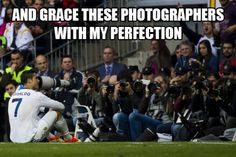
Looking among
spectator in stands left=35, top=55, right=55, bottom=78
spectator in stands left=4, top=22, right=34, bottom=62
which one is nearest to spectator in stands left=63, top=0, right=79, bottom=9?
spectator in stands left=4, top=22, right=34, bottom=62

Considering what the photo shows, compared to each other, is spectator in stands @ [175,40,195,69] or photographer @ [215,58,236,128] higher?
spectator in stands @ [175,40,195,69]

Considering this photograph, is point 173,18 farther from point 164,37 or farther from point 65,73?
point 65,73

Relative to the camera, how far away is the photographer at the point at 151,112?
20562mm

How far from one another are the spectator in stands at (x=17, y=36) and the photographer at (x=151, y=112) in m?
5.25

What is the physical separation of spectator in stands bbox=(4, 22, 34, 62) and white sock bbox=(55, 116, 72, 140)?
552 cm

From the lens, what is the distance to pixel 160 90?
819 inches

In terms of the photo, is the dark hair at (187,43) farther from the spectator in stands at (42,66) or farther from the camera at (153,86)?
the spectator in stands at (42,66)

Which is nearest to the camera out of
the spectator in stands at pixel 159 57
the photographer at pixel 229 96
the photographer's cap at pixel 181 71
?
the photographer at pixel 229 96

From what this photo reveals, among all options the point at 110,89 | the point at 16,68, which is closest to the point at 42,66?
the point at 16,68

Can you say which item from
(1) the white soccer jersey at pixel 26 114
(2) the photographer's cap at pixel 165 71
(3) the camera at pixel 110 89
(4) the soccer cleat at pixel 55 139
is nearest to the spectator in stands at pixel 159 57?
(2) the photographer's cap at pixel 165 71

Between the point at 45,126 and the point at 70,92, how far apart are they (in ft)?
8.46

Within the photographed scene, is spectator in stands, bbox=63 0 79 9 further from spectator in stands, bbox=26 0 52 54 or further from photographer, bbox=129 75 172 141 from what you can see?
photographer, bbox=129 75 172 141

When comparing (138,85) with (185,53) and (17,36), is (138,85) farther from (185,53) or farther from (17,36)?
(17,36)

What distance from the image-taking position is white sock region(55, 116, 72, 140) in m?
19.7
